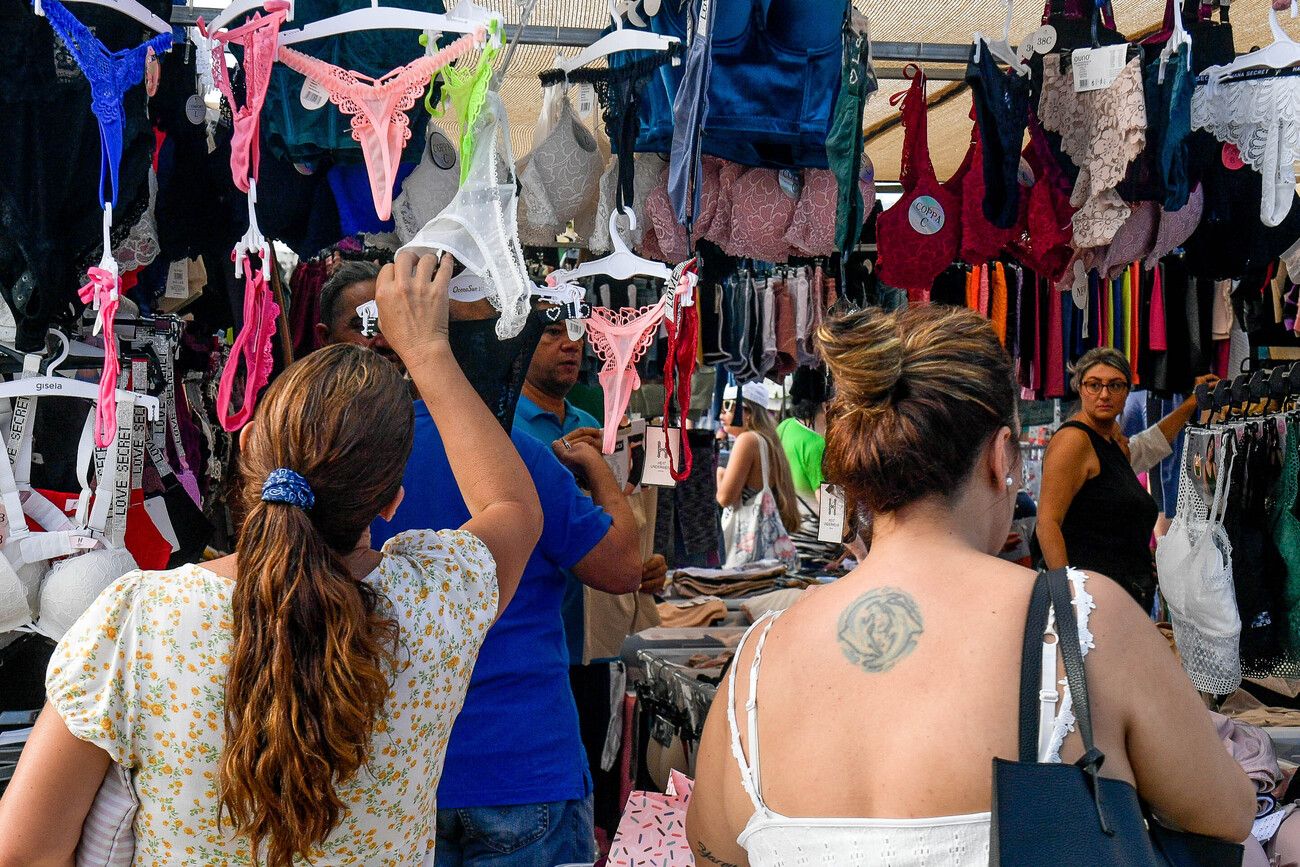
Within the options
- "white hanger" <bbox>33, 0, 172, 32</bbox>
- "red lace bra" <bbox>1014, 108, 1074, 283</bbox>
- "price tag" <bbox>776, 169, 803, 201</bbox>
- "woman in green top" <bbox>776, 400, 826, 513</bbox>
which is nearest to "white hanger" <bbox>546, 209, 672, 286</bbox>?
"price tag" <bbox>776, 169, 803, 201</bbox>

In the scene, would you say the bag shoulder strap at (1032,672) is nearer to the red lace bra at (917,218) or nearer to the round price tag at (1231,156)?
the red lace bra at (917,218)

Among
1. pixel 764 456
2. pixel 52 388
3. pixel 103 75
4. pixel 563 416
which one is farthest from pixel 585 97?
pixel 764 456

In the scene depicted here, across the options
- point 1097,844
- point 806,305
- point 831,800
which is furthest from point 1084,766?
point 806,305

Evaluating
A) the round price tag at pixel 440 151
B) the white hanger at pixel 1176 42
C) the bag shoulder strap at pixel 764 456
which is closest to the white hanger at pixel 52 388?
the round price tag at pixel 440 151

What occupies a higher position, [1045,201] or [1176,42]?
[1176,42]

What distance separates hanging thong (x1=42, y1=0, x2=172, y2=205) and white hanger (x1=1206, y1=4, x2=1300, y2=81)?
2761 millimetres

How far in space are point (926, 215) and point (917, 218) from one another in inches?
1.1

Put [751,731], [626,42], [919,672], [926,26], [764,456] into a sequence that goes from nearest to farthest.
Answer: [919,672], [751,731], [626,42], [926,26], [764,456]

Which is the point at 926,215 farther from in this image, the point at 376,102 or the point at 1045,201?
the point at 376,102

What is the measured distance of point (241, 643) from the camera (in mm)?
1217

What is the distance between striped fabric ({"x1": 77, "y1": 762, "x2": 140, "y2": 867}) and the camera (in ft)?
4.14

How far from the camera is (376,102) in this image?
2350 mm

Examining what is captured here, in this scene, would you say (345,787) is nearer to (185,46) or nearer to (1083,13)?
(185,46)

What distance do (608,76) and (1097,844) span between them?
7.36 ft
